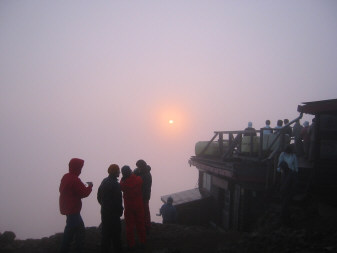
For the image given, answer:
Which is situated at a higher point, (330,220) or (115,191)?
(115,191)

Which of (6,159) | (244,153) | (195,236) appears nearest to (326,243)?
(195,236)

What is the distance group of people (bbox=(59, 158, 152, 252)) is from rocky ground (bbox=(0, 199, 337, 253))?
1.09 m

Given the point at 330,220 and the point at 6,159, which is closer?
the point at 330,220

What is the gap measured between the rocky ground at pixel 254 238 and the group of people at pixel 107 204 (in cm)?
109

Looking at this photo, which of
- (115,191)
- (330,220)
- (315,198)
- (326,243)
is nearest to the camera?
(326,243)

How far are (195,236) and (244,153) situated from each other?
14.1 ft

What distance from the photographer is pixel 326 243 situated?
6.12 meters

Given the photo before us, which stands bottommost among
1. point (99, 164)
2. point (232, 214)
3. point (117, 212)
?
point (99, 164)

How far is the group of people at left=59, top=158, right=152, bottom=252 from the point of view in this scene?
6.22 meters

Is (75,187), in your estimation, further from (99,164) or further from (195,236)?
(99,164)

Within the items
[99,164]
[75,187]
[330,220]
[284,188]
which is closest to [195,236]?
[284,188]

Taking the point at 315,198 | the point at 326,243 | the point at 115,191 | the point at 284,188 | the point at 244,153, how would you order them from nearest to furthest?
the point at 326,243 < the point at 115,191 < the point at 284,188 < the point at 315,198 < the point at 244,153

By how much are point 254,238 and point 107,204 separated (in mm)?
3662

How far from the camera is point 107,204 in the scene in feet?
22.1
